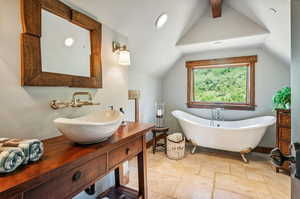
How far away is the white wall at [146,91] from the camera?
9.57ft

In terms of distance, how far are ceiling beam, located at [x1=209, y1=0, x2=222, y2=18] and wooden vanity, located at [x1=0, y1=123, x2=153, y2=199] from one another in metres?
2.41

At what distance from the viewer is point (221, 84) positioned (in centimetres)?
356

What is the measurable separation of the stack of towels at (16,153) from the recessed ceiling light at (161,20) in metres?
2.09

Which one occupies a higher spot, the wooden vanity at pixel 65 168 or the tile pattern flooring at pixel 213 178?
the wooden vanity at pixel 65 168

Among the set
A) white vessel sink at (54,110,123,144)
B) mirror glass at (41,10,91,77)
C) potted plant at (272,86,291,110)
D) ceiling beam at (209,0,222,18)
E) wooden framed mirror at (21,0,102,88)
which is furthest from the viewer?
ceiling beam at (209,0,222,18)

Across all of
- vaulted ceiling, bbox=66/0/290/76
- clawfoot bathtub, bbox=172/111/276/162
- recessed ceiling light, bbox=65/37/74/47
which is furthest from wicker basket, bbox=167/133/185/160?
recessed ceiling light, bbox=65/37/74/47

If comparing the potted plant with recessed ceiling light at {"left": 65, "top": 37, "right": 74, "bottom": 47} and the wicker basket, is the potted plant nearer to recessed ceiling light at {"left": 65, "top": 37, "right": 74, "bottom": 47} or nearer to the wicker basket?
the wicker basket

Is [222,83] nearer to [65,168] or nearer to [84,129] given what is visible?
[84,129]

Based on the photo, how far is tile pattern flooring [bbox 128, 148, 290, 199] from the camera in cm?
187

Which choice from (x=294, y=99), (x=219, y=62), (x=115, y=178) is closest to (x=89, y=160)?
(x=294, y=99)

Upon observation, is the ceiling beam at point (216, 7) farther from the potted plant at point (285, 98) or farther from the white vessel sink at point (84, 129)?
the white vessel sink at point (84, 129)

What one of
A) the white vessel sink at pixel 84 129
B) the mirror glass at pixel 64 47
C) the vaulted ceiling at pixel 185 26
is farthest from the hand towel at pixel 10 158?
the vaulted ceiling at pixel 185 26

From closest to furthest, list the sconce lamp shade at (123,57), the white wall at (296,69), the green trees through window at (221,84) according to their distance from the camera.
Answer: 1. the white wall at (296,69)
2. the sconce lamp shade at (123,57)
3. the green trees through window at (221,84)

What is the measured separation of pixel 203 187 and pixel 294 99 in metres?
1.82
